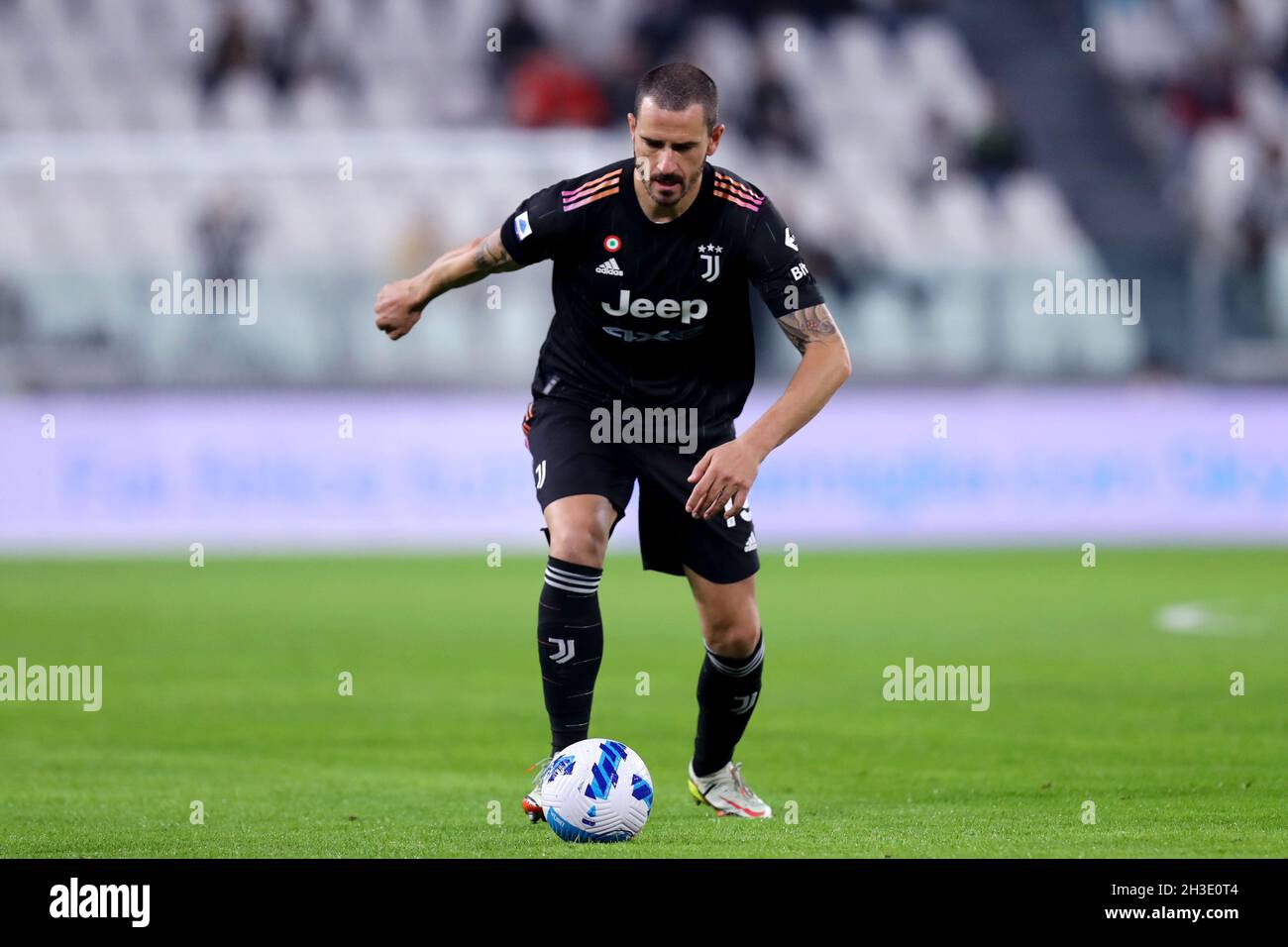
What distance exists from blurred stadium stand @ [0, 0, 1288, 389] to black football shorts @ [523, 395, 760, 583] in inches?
431

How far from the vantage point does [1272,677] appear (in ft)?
34.3

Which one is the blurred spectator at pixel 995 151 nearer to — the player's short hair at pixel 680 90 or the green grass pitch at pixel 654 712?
the green grass pitch at pixel 654 712

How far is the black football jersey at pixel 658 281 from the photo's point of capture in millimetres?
6441

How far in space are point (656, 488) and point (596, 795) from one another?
1.15 m

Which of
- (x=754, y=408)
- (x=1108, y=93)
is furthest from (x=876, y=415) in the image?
(x=1108, y=93)

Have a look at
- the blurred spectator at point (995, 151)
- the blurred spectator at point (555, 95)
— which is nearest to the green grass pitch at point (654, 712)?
→ the blurred spectator at point (995, 151)

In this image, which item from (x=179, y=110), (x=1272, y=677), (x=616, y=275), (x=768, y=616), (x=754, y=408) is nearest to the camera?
(x=616, y=275)

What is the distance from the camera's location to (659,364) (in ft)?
22.0

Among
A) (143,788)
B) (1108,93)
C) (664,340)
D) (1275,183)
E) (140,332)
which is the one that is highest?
(1108,93)

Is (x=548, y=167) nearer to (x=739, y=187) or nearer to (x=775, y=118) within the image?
(x=775, y=118)

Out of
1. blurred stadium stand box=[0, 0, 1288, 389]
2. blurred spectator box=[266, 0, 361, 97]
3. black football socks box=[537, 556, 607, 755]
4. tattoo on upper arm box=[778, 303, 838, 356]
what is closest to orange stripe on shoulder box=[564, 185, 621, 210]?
tattoo on upper arm box=[778, 303, 838, 356]

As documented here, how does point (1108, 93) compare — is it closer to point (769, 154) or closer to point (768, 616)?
point (769, 154)

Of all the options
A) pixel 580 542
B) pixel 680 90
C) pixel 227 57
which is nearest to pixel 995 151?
pixel 227 57

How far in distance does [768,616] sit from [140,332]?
22.5 ft
